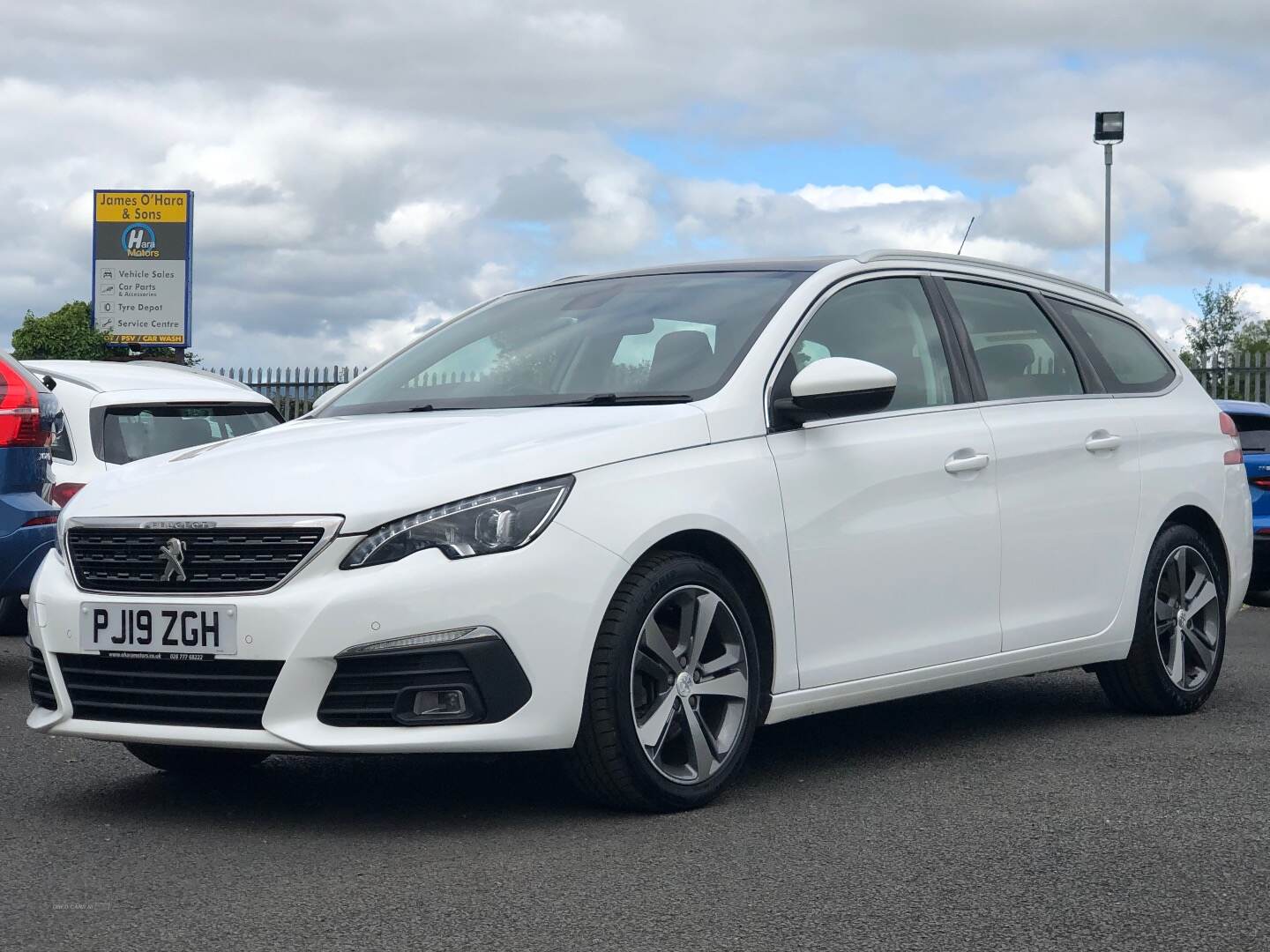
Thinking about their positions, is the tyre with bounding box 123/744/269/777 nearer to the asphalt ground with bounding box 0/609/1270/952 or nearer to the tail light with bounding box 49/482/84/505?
the asphalt ground with bounding box 0/609/1270/952

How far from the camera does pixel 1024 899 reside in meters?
4.21

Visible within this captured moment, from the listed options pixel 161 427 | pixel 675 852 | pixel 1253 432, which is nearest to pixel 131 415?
pixel 161 427

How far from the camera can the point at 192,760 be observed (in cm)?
578

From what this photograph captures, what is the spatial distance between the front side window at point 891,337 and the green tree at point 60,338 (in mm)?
26625

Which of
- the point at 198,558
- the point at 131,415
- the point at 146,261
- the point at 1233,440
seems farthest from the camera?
the point at 146,261

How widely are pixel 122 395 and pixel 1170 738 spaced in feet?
18.6

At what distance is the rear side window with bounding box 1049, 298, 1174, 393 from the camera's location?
731 centimetres

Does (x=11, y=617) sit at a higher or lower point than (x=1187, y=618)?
lower

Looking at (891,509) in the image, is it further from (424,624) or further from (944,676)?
(424,624)

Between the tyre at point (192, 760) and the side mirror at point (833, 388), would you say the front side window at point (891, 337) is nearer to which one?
the side mirror at point (833, 388)

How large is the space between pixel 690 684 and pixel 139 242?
94.2 ft

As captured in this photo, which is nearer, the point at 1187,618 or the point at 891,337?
the point at 891,337

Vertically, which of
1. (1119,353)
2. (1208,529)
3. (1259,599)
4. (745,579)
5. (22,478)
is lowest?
(1259,599)

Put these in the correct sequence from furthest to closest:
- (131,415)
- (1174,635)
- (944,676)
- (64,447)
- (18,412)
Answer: (131,415) → (64,447) → (18,412) → (1174,635) → (944,676)
